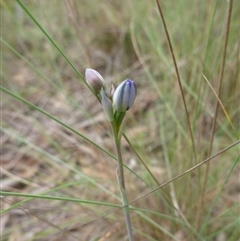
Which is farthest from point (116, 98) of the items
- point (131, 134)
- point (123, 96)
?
point (131, 134)

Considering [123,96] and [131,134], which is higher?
[131,134]

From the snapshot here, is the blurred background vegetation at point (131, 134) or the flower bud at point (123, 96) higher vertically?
the blurred background vegetation at point (131, 134)

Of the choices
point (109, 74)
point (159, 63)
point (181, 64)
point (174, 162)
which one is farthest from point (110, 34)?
point (174, 162)

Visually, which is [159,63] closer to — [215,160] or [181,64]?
[181,64]

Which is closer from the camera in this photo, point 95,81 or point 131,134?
point 95,81

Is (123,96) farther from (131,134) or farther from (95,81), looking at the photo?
(131,134)
